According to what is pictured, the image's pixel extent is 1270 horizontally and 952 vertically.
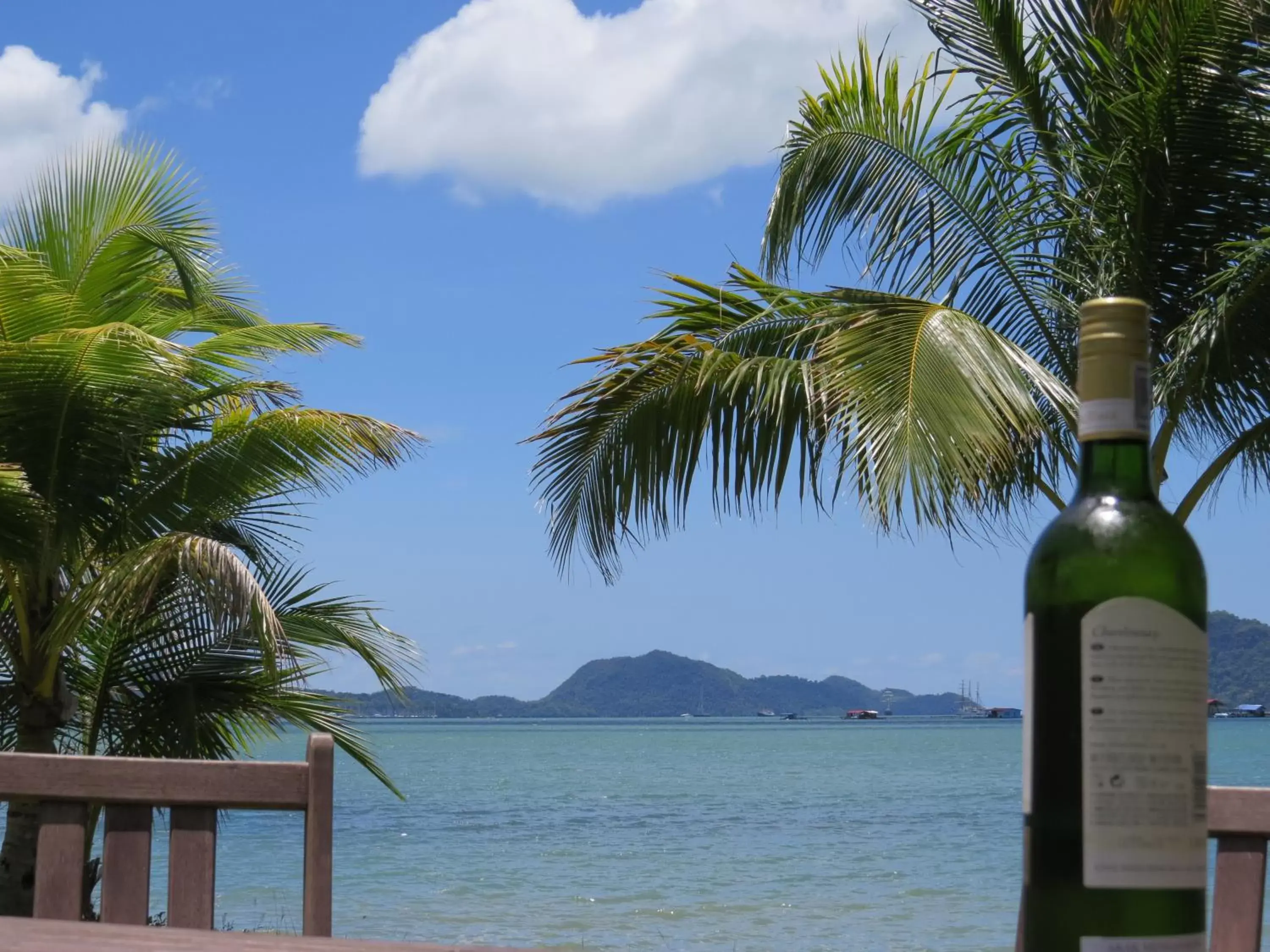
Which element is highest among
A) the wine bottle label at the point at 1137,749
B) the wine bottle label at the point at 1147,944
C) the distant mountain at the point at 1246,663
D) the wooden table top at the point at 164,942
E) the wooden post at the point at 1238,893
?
the wine bottle label at the point at 1137,749

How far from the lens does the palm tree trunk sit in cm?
733

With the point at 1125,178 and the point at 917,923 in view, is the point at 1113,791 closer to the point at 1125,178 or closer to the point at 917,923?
the point at 1125,178

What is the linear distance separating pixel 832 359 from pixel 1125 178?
121 cm

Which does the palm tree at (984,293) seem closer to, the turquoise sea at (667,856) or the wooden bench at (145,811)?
the wooden bench at (145,811)

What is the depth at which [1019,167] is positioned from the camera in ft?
16.5

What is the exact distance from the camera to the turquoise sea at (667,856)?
1822cm

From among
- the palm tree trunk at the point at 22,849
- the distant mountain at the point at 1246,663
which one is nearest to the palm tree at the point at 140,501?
the palm tree trunk at the point at 22,849

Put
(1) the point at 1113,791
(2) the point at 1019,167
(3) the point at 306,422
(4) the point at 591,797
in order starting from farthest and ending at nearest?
(4) the point at 591,797 < (3) the point at 306,422 < (2) the point at 1019,167 < (1) the point at 1113,791

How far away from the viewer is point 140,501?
7.48 meters

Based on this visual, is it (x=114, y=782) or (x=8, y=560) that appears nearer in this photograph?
(x=114, y=782)

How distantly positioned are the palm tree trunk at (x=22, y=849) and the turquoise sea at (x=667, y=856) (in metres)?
6.80

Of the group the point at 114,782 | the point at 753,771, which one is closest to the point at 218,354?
the point at 114,782

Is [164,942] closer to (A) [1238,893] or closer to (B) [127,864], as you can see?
(B) [127,864]

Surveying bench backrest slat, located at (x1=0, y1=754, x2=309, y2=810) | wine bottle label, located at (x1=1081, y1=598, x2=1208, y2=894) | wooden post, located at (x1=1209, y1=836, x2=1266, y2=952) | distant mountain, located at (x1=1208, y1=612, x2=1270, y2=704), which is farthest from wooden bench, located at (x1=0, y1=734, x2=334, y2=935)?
distant mountain, located at (x1=1208, y1=612, x2=1270, y2=704)
